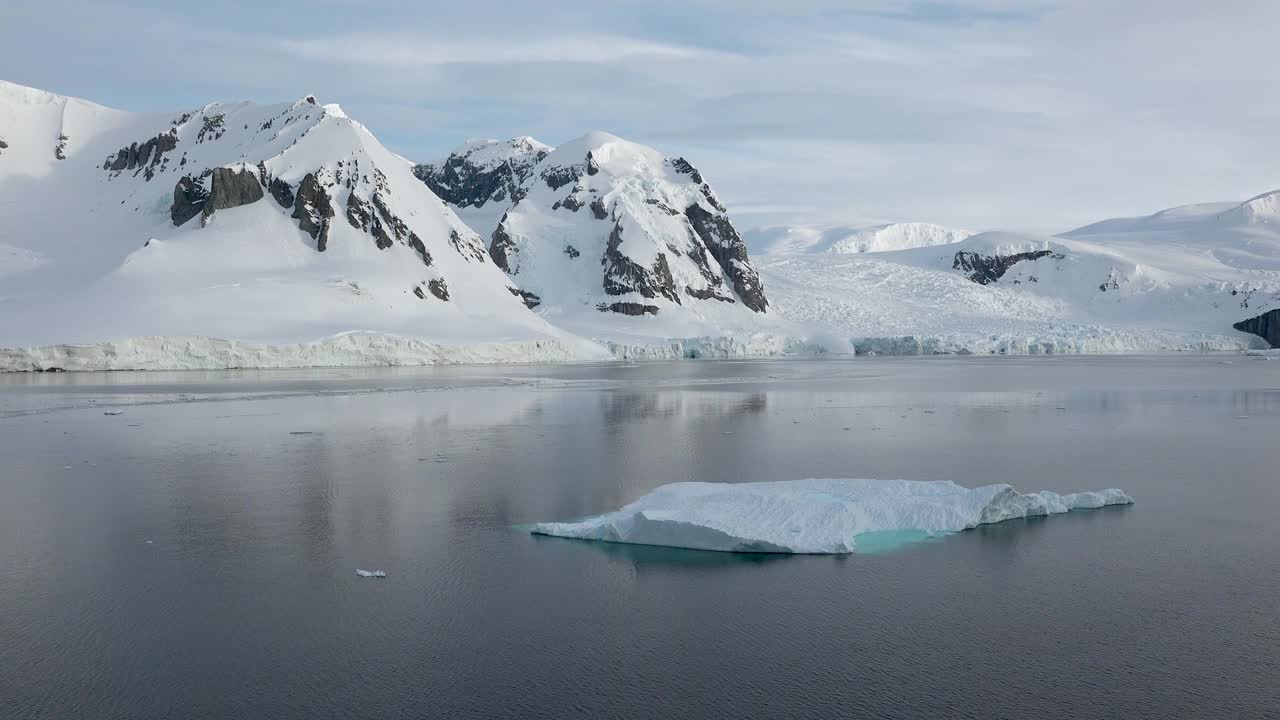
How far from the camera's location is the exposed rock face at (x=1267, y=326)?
331ft

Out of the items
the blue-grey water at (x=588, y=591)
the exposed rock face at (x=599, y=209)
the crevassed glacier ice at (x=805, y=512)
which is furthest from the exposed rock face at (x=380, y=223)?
the crevassed glacier ice at (x=805, y=512)

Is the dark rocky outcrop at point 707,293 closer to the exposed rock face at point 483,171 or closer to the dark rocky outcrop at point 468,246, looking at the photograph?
the dark rocky outcrop at point 468,246

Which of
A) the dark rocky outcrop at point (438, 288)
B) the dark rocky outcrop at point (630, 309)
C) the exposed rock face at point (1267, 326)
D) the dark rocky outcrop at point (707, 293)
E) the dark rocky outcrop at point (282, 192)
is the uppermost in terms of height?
the dark rocky outcrop at point (282, 192)

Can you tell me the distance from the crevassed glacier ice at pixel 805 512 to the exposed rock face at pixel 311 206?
2775 inches

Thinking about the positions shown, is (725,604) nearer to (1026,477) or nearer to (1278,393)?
(1026,477)

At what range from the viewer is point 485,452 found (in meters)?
19.8

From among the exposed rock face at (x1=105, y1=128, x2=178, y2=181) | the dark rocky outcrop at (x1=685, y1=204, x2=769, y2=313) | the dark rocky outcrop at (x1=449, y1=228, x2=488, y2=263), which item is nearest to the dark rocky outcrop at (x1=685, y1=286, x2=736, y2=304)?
the dark rocky outcrop at (x1=685, y1=204, x2=769, y2=313)

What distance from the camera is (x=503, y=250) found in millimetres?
109062

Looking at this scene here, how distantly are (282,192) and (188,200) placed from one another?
7.30 m

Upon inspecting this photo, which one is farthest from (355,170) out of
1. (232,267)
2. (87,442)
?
(87,442)

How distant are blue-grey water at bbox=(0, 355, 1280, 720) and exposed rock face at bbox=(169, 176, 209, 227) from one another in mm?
62664

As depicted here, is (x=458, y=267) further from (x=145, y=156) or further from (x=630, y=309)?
(x=145, y=156)

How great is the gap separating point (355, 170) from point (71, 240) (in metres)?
22.5

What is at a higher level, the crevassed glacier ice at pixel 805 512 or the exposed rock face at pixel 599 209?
the exposed rock face at pixel 599 209
